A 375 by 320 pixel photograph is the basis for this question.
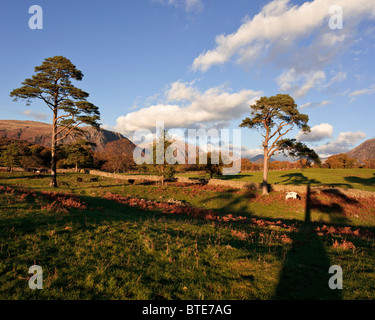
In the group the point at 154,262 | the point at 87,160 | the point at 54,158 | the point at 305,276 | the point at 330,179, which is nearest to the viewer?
the point at 305,276

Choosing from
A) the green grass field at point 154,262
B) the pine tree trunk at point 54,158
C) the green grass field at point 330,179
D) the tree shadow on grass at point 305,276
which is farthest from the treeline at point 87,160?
the green grass field at point 154,262

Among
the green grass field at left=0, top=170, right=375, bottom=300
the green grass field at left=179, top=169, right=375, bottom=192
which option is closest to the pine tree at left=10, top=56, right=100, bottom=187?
the green grass field at left=0, top=170, right=375, bottom=300

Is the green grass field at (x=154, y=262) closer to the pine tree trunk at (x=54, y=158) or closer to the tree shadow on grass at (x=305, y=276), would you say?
the tree shadow on grass at (x=305, y=276)

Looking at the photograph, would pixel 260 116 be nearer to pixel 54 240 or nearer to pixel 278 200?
pixel 278 200

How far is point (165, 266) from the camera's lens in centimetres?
581

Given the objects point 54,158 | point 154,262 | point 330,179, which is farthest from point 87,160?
point 330,179

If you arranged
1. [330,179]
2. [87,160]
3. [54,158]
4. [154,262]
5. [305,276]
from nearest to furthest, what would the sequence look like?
[305,276]
[154,262]
[54,158]
[330,179]
[87,160]

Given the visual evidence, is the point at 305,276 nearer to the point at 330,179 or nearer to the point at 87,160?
the point at 330,179

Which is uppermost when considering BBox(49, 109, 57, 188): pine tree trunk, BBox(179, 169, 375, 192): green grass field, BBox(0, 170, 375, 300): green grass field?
BBox(49, 109, 57, 188): pine tree trunk

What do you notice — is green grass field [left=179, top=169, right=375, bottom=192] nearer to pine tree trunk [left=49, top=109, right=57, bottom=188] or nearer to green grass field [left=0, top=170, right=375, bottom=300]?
green grass field [left=0, top=170, right=375, bottom=300]

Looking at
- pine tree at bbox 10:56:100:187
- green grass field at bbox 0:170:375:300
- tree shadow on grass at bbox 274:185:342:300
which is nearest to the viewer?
green grass field at bbox 0:170:375:300

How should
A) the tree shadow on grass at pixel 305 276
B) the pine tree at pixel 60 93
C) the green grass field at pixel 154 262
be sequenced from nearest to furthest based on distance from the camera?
the green grass field at pixel 154 262, the tree shadow on grass at pixel 305 276, the pine tree at pixel 60 93
